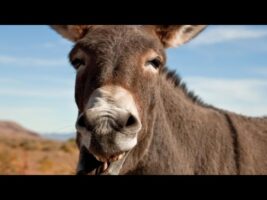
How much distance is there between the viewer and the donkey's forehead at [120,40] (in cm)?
394

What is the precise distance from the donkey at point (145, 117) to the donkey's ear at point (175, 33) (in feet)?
0.04

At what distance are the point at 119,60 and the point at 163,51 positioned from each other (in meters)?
0.63

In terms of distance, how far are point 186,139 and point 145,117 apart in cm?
71

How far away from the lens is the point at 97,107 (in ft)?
10.5

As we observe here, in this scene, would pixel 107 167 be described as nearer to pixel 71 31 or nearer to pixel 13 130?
pixel 71 31

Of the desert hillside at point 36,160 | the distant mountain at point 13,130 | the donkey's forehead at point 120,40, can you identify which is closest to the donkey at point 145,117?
the donkey's forehead at point 120,40

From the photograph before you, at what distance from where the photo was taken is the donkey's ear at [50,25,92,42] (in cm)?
455

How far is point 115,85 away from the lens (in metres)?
3.60

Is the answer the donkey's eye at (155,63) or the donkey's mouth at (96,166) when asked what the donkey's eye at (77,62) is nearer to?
the donkey's eye at (155,63)

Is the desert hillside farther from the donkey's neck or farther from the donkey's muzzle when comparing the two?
the donkey's muzzle

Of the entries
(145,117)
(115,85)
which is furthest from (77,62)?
(145,117)
